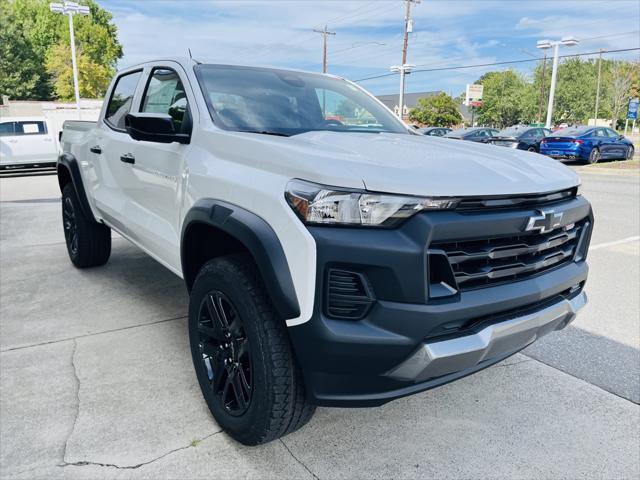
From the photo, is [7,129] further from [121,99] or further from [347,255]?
[347,255]

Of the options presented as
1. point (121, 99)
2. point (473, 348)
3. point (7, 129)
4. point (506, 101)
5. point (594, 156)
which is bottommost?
point (594, 156)

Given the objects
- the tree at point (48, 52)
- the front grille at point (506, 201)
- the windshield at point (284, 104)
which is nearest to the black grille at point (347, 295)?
the front grille at point (506, 201)

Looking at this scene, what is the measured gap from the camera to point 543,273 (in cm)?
237

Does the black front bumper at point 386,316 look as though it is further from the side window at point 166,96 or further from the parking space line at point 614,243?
the parking space line at point 614,243

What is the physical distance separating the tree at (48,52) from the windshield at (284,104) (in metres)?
51.9

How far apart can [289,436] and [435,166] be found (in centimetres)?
148

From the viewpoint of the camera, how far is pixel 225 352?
249cm

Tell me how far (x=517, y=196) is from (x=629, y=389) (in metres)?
1.68

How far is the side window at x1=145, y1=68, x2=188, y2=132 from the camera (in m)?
3.17

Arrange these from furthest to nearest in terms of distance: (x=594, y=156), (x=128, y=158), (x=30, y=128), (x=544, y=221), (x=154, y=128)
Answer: (x=594, y=156), (x=30, y=128), (x=128, y=158), (x=154, y=128), (x=544, y=221)

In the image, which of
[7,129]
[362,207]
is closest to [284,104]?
[362,207]

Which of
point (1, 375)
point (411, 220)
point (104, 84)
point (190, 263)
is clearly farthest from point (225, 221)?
point (104, 84)

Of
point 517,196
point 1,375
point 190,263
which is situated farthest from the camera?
point 1,375

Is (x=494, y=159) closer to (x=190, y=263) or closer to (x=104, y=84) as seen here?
(x=190, y=263)
